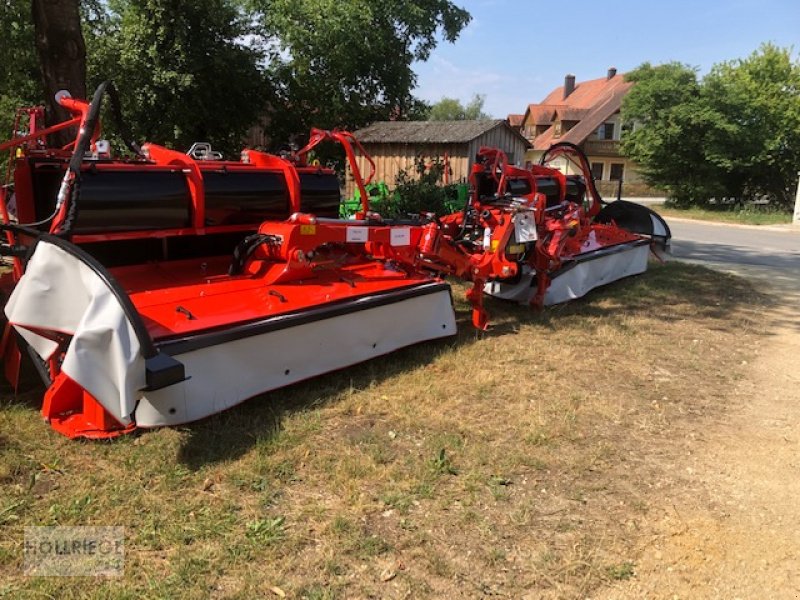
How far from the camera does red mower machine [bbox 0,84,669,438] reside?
315 centimetres

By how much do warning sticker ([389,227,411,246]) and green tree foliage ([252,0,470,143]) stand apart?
12142 millimetres

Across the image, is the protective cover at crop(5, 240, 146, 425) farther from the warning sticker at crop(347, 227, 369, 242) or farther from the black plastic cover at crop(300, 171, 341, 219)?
the black plastic cover at crop(300, 171, 341, 219)

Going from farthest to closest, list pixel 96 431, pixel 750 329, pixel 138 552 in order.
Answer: pixel 750 329 < pixel 96 431 < pixel 138 552

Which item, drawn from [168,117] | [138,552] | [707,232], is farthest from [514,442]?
[707,232]

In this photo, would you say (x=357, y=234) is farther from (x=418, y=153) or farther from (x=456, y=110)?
(x=456, y=110)

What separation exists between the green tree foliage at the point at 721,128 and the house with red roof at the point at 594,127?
37.3 ft

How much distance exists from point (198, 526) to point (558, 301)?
5.03 metres

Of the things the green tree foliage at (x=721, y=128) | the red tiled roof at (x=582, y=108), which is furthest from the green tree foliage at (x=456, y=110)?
the green tree foliage at (x=721, y=128)

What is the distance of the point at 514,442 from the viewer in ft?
12.4

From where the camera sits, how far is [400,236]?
17.2 feet

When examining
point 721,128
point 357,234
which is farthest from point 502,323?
point 721,128

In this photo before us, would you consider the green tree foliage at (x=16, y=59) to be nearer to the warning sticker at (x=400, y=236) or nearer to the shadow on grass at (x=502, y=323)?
the warning sticker at (x=400, y=236)

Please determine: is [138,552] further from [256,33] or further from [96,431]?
[256,33]

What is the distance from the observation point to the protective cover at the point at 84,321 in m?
2.96
